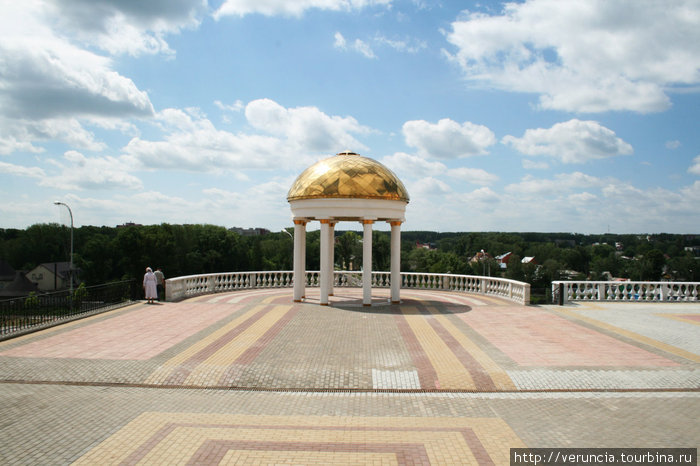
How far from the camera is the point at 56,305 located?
16562mm

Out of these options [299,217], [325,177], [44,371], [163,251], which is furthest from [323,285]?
[163,251]

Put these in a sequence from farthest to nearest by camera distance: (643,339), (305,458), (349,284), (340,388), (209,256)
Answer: (209,256) < (349,284) < (643,339) < (340,388) < (305,458)

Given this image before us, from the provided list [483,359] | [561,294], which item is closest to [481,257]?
[561,294]

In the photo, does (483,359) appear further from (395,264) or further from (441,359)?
(395,264)

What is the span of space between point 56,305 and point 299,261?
9.72m

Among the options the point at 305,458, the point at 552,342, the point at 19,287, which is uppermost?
the point at 552,342

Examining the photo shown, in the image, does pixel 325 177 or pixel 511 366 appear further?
pixel 325 177

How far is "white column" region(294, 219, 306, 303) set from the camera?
2139 cm

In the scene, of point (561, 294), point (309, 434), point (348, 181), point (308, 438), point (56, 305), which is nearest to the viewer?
point (308, 438)

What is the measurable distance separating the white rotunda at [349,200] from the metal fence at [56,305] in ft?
25.4

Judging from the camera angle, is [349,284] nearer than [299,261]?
No

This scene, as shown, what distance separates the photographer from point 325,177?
20.2m

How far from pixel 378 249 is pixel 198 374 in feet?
191

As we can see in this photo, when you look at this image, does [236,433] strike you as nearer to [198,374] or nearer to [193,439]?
[193,439]
